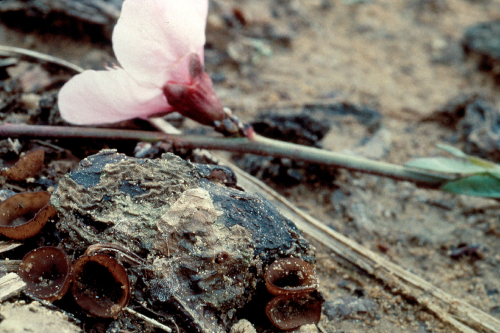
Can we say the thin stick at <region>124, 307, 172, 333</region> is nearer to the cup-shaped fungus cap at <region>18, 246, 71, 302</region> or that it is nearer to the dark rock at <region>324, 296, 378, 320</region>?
the cup-shaped fungus cap at <region>18, 246, 71, 302</region>

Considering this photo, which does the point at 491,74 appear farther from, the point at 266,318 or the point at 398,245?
the point at 266,318

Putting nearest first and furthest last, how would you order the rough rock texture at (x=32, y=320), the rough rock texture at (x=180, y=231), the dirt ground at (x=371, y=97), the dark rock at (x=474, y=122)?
the rough rock texture at (x=32, y=320)
the rough rock texture at (x=180, y=231)
the dirt ground at (x=371, y=97)
the dark rock at (x=474, y=122)

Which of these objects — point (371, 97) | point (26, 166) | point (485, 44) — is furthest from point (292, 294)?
point (485, 44)

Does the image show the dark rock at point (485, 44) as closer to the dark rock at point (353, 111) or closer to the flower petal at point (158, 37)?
the dark rock at point (353, 111)

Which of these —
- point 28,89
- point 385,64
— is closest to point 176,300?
point 28,89

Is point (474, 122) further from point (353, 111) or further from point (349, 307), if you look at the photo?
point (349, 307)

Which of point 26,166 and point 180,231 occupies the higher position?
point 180,231

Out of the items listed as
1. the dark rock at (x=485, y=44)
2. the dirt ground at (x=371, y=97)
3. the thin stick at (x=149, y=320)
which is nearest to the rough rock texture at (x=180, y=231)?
the thin stick at (x=149, y=320)
